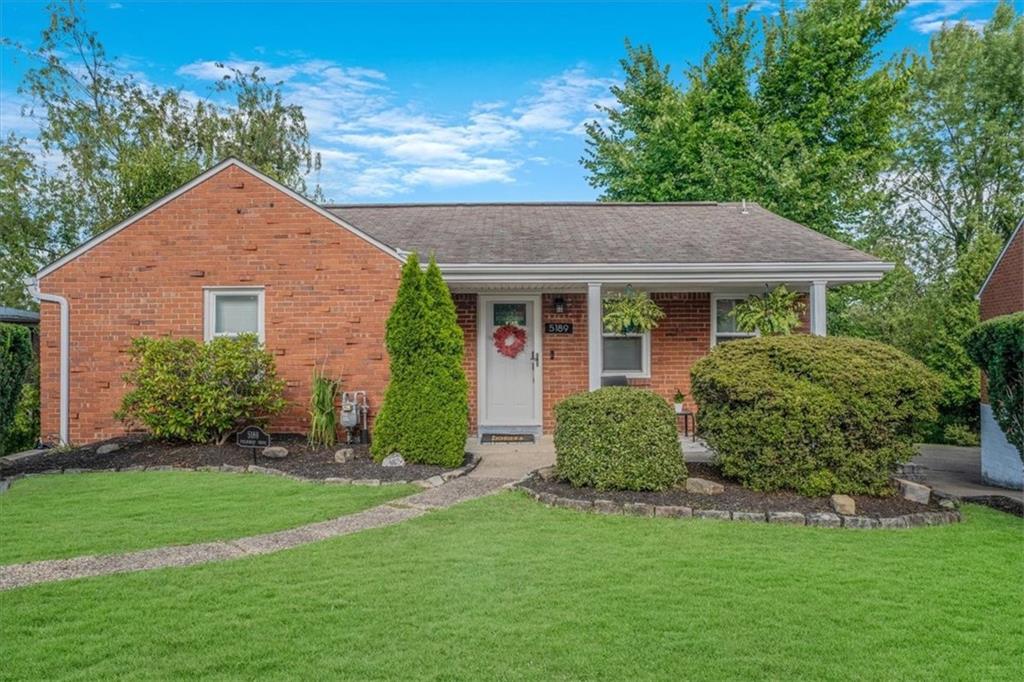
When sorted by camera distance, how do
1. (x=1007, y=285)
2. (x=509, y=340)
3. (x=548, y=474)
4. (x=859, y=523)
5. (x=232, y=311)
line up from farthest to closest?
(x=1007, y=285) → (x=509, y=340) → (x=232, y=311) → (x=548, y=474) → (x=859, y=523)

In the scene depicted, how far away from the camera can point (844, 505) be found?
20.0 ft

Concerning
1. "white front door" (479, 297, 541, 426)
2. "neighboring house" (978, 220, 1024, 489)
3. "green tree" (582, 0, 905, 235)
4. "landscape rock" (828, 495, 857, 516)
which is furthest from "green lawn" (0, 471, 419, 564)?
"green tree" (582, 0, 905, 235)

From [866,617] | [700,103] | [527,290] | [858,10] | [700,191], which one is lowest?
[866,617]

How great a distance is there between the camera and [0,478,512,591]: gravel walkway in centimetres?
451

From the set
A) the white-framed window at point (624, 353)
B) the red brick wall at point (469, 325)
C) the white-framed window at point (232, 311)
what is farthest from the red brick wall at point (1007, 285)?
the white-framed window at point (232, 311)

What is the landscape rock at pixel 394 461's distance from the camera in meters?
8.15

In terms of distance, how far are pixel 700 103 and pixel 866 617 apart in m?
19.5

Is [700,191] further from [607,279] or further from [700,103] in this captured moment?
[607,279]

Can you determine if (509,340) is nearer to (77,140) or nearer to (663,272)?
(663,272)

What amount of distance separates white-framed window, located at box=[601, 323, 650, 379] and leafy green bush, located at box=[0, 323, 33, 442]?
27.7 ft

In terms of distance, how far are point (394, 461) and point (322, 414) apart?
73.7 inches

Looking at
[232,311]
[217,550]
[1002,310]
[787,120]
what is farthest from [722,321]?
[787,120]

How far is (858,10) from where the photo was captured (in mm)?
19031

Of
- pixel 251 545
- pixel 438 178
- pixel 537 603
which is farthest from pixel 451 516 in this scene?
pixel 438 178
